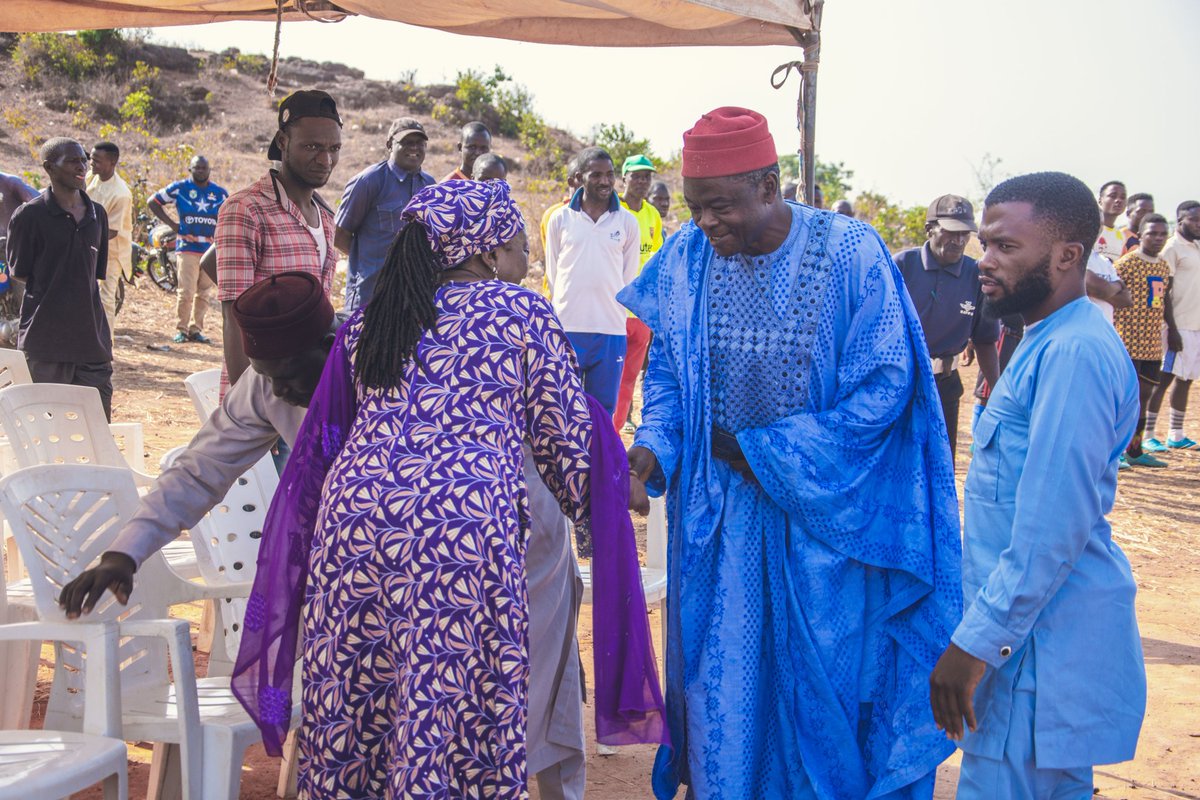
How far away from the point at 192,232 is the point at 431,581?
453 inches

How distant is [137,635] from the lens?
3.00 meters

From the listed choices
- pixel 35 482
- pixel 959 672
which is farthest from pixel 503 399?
pixel 35 482

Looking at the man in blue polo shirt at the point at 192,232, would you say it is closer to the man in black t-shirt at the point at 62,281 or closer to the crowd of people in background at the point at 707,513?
the man in black t-shirt at the point at 62,281

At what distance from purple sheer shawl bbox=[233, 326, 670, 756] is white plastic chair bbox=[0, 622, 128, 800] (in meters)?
0.39

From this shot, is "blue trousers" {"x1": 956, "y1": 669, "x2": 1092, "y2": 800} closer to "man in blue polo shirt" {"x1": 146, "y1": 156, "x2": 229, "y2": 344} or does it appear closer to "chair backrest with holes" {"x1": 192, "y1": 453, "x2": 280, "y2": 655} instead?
"chair backrest with holes" {"x1": 192, "y1": 453, "x2": 280, "y2": 655}

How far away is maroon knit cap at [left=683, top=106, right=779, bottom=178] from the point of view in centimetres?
285

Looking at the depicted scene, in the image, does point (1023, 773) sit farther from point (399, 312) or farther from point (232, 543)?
point (232, 543)

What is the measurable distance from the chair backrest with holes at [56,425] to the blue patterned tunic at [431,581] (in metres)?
2.15

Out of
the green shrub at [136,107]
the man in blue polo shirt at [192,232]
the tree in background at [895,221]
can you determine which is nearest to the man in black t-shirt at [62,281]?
the man in blue polo shirt at [192,232]

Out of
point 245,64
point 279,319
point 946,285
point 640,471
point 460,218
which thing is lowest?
point 640,471

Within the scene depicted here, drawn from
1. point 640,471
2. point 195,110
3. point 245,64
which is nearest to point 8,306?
point 640,471

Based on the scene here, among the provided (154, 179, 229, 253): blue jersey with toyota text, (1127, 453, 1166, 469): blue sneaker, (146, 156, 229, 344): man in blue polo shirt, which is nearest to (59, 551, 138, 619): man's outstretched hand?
(1127, 453, 1166, 469): blue sneaker

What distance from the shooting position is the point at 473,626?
2.39 meters

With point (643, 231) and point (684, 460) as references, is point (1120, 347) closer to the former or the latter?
point (684, 460)
